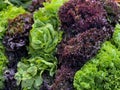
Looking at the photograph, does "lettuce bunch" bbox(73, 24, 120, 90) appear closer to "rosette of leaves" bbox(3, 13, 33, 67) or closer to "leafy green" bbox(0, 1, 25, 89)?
"rosette of leaves" bbox(3, 13, 33, 67)

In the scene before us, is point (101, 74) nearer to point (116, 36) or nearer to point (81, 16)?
point (116, 36)

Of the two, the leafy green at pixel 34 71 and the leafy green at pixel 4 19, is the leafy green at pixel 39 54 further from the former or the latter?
the leafy green at pixel 4 19

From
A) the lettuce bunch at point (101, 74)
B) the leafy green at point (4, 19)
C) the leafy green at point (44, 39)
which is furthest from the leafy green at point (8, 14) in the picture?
the lettuce bunch at point (101, 74)

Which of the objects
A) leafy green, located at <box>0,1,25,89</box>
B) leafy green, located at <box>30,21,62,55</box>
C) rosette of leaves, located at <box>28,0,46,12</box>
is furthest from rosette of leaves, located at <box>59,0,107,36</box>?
leafy green, located at <box>0,1,25,89</box>

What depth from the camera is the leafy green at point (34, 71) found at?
3715 millimetres

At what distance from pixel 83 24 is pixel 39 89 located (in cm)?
71

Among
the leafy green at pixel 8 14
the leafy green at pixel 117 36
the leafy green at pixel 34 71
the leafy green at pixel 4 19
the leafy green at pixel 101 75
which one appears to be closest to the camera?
the leafy green at pixel 101 75

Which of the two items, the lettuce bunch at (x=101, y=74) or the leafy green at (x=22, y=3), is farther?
the leafy green at (x=22, y=3)

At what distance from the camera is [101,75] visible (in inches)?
132

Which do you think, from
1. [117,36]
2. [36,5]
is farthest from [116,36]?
[36,5]

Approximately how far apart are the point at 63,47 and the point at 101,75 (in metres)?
0.54

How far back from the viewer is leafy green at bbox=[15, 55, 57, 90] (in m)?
3.71

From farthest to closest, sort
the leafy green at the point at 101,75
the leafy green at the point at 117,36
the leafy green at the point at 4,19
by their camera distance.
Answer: the leafy green at the point at 4,19
the leafy green at the point at 117,36
the leafy green at the point at 101,75

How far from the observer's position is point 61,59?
3658 mm
